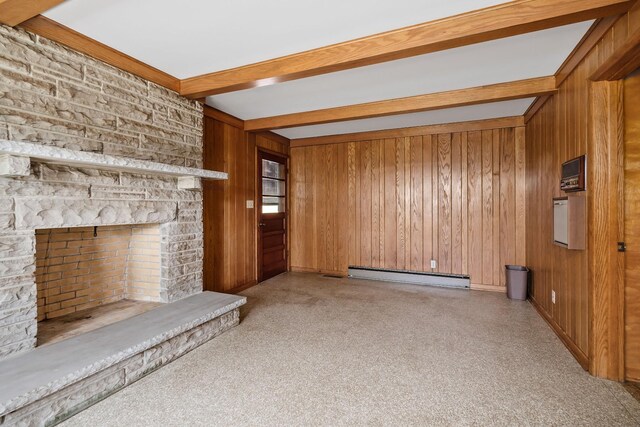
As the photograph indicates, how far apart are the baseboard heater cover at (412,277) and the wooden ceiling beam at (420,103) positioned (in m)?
2.50

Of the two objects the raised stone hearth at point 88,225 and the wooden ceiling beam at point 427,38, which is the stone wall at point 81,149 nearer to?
the raised stone hearth at point 88,225

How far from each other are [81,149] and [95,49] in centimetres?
79

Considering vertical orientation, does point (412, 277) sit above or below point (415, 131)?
below

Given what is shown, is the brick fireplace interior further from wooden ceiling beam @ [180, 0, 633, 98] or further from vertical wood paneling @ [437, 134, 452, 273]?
vertical wood paneling @ [437, 134, 452, 273]

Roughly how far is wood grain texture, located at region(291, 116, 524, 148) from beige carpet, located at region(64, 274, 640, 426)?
2553 millimetres

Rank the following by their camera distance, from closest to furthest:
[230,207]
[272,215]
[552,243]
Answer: [552,243] < [230,207] < [272,215]

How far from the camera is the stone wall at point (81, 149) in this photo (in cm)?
187

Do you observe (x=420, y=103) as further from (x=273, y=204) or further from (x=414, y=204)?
(x=273, y=204)

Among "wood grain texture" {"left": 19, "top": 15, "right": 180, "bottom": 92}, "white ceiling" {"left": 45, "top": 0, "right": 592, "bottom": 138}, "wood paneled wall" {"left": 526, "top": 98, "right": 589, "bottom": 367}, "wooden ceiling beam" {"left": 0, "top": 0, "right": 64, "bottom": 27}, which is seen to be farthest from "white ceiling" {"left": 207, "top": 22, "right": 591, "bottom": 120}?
"wooden ceiling beam" {"left": 0, "top": 0, "right": 64, "bottom": 27}

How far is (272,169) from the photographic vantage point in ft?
17.4

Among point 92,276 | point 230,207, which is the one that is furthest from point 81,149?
point 230,207

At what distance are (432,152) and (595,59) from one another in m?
2.58

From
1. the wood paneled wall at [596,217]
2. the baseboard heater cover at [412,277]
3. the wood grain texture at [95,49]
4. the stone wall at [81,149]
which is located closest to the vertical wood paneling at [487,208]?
the baseboard heater cover at [412,277]

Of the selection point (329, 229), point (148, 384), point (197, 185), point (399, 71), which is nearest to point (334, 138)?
point (329, 229)
